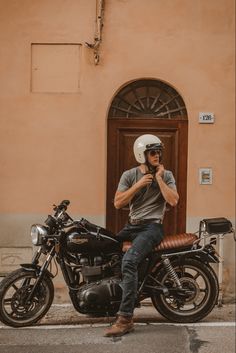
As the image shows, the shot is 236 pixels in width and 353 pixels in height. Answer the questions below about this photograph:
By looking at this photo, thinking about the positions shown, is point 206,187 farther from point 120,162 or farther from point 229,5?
point 229,5

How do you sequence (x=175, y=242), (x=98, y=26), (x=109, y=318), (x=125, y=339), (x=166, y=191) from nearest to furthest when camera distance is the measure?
(x=125, y=339) → (x=166, y=191) → (x=175, y=242) → (x=109, y=318) → (x=98, y=26)

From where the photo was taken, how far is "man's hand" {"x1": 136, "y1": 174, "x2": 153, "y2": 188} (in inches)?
247

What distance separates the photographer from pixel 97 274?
21.2 feet

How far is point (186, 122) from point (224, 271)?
1924 mm

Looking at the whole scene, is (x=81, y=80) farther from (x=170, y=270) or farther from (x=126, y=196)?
(x=170, y=270)

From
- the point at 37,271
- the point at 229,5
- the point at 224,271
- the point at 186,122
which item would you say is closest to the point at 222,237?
the point at 224,271

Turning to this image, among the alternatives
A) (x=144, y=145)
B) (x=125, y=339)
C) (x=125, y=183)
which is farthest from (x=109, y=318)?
(x=144, y=145)

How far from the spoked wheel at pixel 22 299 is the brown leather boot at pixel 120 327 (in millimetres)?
757

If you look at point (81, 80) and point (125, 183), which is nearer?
point (125, 183)

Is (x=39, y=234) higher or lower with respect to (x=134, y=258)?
higher

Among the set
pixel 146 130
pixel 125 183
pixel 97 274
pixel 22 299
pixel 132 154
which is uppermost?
pixel 146 130

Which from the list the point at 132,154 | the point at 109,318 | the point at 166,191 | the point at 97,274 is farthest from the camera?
the point at 132,154

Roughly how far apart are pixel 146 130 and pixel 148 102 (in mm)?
362

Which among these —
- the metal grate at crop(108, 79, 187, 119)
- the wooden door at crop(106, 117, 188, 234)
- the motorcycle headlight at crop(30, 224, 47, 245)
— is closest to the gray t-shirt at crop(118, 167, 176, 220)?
the motorcycle headlight at crop(30, 224, 47, 245)
